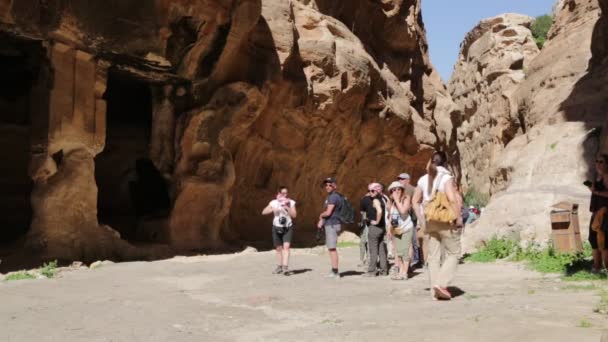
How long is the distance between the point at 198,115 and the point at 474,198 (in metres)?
32.3

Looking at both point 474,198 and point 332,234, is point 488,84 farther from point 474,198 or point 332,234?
point 332,234

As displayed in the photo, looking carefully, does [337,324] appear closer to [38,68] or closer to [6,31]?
[6,31]

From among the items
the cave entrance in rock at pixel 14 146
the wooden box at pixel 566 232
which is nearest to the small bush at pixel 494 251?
the wooden box at pixel 566 232

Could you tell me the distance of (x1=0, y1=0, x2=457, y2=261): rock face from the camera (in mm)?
11359

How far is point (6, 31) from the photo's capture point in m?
10.7

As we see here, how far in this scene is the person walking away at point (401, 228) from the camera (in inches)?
346

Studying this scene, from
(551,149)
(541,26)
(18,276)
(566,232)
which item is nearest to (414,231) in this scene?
(566,232)

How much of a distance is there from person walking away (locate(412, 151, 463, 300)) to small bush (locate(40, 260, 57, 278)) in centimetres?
607

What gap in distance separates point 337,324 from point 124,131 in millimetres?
13544

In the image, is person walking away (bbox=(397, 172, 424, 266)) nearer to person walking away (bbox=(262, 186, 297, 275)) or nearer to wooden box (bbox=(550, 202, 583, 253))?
person walking away (bbox=(262, 186, 297, 275))

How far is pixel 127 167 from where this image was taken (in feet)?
55.9

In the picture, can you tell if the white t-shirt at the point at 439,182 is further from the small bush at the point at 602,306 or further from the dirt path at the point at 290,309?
the small bush at the point at 602,306

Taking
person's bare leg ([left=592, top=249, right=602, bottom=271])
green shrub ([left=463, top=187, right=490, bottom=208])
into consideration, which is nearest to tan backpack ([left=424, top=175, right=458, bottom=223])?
person's bare leg ([left=592, top=249, right=602, bottom=271])

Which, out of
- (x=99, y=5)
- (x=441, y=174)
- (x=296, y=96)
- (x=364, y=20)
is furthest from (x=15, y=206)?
(x=364, y=20)
